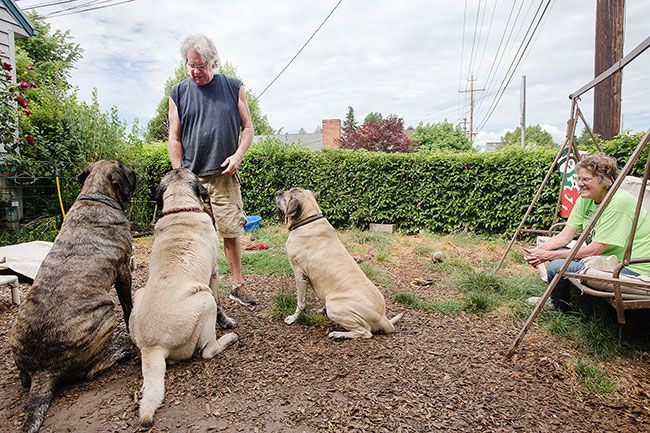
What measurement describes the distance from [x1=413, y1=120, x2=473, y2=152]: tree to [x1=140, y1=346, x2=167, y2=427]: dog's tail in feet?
82.8

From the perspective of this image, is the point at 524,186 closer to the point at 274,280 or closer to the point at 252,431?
the point at 274,280

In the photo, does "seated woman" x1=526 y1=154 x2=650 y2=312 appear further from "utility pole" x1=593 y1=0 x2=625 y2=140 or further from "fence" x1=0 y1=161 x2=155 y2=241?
"fence" x1=0 y1=161 x2=155 y2=241

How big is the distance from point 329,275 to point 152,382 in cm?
158

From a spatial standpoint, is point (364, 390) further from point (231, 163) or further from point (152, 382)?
point (231, 163)

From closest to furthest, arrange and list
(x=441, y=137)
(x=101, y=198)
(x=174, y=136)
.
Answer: (x=101, y=198), (x=174, y=136), (x=441, y=137)

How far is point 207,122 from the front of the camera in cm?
360

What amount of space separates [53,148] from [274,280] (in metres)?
5.49

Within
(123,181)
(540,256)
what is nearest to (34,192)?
(123,181)

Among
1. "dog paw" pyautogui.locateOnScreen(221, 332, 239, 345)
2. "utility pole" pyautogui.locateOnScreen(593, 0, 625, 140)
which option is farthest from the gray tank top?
"utility pole" pyautogui.locateOnScreen(593, 0, 625, 140)

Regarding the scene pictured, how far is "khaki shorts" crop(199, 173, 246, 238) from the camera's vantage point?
12.3ft

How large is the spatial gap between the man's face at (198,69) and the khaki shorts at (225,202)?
933mm

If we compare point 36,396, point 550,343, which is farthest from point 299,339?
point 550,343

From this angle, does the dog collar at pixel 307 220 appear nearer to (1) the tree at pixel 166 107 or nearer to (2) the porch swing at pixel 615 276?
(2) the porch swing at pixel 615 276

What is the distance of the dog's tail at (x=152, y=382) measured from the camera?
2.04 meters
